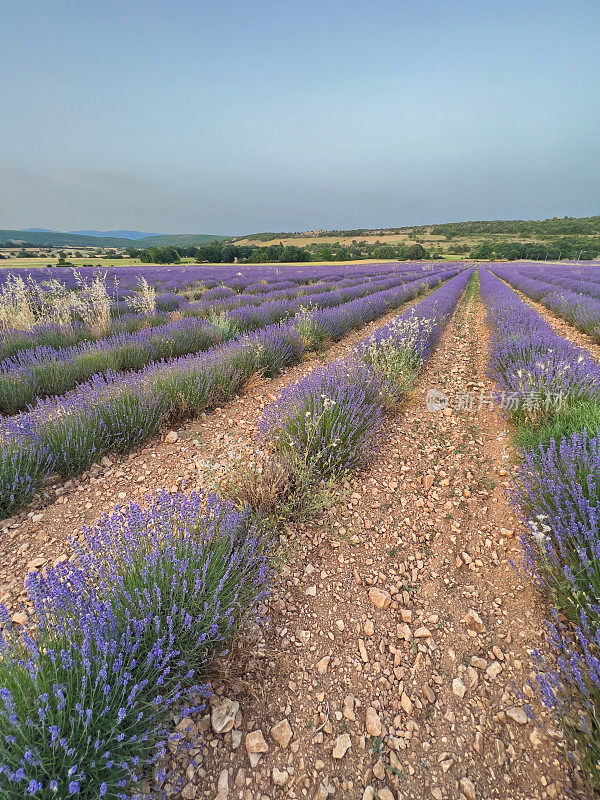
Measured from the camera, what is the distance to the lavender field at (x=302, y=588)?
3.94ft

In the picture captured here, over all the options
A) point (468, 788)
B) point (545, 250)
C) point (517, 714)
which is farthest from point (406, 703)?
point (545, 250)

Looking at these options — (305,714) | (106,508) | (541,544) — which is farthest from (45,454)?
(541,544)

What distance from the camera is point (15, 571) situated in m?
1.98

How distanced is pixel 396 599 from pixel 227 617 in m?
0.93

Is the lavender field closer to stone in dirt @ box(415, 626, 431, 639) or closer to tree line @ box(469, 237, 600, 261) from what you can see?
stone in dirt @ box(415, 626, 431, 639)

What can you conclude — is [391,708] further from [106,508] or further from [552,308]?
[552,308]

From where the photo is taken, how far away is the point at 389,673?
1570 mm

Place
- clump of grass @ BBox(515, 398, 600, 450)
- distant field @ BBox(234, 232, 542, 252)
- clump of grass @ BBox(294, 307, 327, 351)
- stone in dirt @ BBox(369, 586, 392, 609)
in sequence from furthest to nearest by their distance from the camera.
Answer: distant field @ BBox(234, 232, 542, 252)
clump of grass @ BBox(294, 307, 327, 351)
clump of grass @ BBox(515, 398, 600, 450)
stone in dirt @ BBox(369, 586, 392, 609)

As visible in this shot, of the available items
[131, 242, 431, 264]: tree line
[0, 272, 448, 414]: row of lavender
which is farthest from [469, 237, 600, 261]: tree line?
[0, 272, 448, 414]: row of lavender

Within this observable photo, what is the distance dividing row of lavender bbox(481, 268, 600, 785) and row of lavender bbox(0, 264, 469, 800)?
4.27 feet

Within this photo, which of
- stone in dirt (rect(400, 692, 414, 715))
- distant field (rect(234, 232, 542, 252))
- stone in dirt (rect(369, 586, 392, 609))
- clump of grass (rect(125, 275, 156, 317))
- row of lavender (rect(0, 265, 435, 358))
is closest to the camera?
stone in dirt (rect(400, 692, 414, 715))

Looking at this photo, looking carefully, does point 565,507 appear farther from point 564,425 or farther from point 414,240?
point 414,240

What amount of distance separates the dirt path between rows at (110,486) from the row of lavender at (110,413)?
0.14m

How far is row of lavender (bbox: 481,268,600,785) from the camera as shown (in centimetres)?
129
